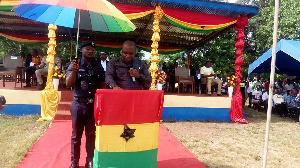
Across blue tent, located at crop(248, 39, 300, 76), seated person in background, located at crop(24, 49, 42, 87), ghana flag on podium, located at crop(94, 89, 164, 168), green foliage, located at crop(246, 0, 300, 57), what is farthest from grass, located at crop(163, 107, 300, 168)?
green foliage, located at crop(246, 0, 300, 57)

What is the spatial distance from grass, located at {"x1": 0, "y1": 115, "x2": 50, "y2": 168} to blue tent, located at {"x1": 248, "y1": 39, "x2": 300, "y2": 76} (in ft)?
24.1

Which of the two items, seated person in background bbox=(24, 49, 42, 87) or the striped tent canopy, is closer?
the striped tent canopy

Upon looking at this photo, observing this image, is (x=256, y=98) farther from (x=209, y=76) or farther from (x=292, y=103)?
(x=209, y=76)

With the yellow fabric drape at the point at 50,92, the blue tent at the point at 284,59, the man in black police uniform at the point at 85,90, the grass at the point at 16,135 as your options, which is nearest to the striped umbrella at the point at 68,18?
the man in black police uniform at the point at 85,90

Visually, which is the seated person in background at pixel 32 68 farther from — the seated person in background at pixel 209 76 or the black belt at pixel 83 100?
the seated person in background at pixel 209 76

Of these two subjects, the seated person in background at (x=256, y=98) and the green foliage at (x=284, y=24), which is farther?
the green foliage at (x=284, y=24)

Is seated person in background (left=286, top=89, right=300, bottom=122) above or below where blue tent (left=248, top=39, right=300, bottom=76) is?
below

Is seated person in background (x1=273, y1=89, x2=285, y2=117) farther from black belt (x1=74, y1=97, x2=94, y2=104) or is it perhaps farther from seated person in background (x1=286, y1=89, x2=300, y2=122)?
black belt (x1=74, y1=97, x2=94, y2=104)

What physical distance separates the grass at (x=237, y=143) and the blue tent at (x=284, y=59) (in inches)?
92.0

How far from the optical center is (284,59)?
36.1 ft

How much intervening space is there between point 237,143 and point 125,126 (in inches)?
146

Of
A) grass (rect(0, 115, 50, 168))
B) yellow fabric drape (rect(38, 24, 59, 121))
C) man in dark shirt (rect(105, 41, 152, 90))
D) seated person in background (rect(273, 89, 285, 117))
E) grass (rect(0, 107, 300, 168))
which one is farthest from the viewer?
seated person in background (rect(273, 89, 285, 117))

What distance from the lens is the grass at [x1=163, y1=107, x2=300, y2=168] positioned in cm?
421

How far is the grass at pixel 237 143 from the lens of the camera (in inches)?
166
